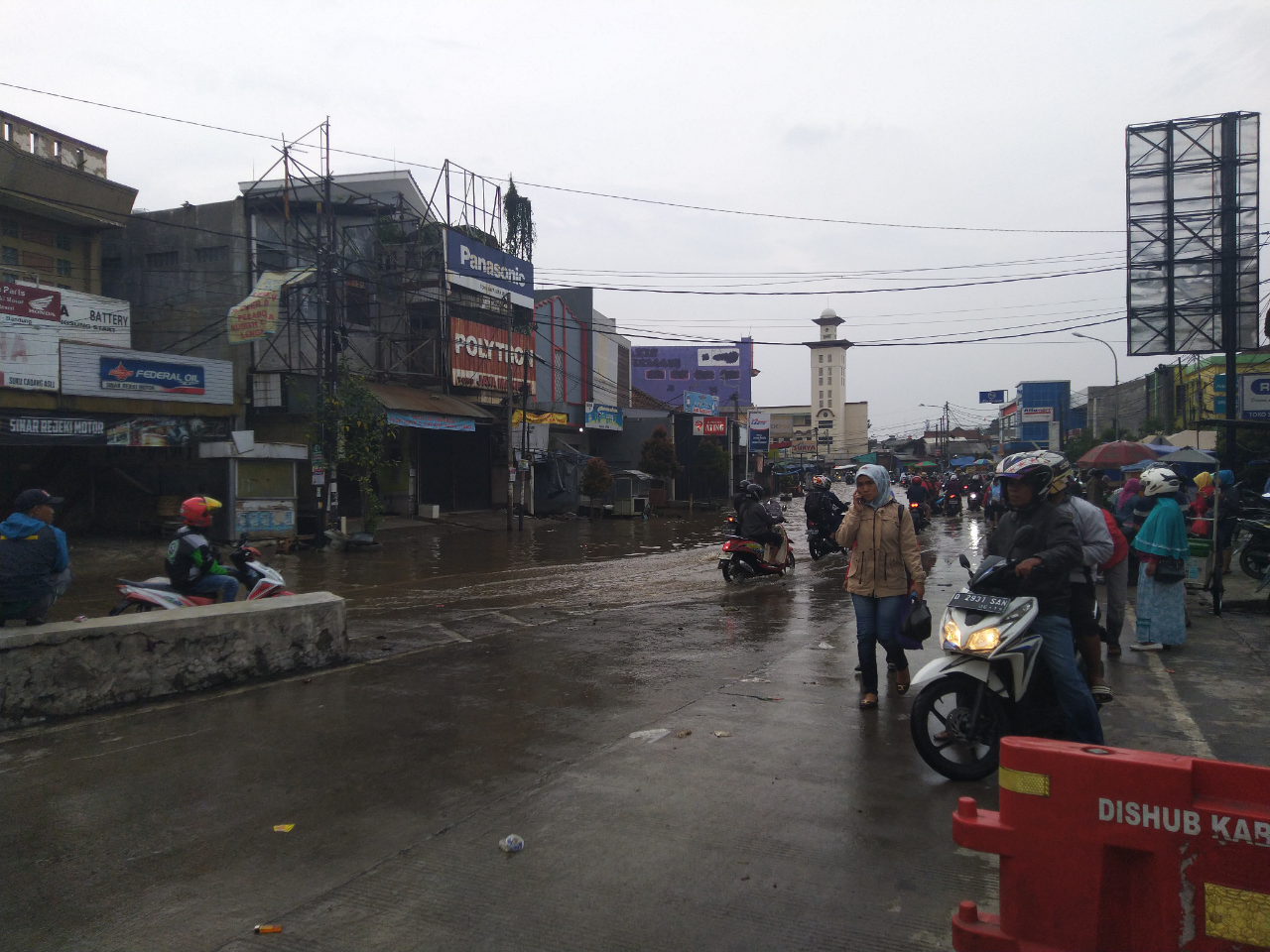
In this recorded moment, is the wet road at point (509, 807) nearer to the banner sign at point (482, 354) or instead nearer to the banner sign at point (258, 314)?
the banner sign at point (258, 314)

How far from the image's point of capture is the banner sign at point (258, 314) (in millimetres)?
22438

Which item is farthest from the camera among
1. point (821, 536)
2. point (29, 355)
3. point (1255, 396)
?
point (1255, 396)

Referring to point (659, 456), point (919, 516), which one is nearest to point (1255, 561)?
point (919, 516)

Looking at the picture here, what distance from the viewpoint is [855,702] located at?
21.0ft

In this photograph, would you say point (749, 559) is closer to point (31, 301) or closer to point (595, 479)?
point (31, 301)

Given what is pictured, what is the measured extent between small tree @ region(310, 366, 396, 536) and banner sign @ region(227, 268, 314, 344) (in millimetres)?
2281

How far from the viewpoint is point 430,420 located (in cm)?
2769

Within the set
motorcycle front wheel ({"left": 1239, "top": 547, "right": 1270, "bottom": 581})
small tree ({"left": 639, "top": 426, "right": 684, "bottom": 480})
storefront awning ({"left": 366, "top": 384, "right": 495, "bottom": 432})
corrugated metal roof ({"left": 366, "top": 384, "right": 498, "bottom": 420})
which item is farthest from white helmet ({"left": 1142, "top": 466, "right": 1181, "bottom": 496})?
small tree ({"left": 639, "top": 426, "right": 684, "bottom": 480})

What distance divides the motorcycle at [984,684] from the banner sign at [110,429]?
18320 millimetres

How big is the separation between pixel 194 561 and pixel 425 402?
832 inches

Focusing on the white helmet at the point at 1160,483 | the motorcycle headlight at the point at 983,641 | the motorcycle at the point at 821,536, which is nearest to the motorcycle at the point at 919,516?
the motorcycle at the point at 821,536

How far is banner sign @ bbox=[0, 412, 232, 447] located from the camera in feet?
55.6

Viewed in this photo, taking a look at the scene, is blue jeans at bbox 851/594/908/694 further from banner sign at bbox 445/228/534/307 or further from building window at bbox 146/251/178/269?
building window at bbox 146/251/178/269

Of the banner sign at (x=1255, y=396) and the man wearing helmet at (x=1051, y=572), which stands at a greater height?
the banner sign at (x=1255, y=396)
